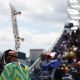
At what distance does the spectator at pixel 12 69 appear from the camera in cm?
884

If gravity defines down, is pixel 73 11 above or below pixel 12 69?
above

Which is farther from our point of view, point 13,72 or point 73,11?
point 73,11

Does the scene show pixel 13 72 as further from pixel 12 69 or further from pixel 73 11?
pixel 73 11

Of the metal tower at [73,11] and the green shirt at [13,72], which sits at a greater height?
the metal tower at [73,11]

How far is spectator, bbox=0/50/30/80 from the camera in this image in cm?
884

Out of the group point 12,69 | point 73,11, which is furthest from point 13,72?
point 73,11

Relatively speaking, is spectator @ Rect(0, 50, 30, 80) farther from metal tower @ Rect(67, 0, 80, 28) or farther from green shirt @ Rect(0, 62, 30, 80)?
metal tower @ Rect(67, 0, 80, 28)

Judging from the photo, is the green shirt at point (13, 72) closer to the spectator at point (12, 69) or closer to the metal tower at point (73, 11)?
the spectator at point (12, 69)

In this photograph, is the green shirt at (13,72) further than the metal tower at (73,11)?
No

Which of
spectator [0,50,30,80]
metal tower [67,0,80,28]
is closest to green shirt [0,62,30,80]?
spectator [0,50,30,80]

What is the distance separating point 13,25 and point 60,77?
88970mm

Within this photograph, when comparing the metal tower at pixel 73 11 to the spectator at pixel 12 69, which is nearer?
the spectator at pixel 12 69

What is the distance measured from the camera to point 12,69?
890 centimetres

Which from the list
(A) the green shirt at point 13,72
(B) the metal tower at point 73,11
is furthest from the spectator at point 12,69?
(B) the metal tower at point 73,11
